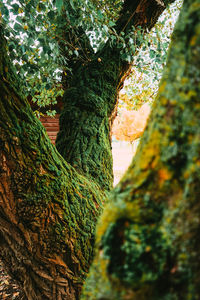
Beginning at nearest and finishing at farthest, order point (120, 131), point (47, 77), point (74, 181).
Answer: point (74, 181) < point (47, 77) < point (120, 131)

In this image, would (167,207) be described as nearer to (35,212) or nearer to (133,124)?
(35,212)

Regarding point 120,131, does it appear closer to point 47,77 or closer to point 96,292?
point 47,77

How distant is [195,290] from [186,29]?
61 cm

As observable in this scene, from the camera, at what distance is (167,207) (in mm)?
533

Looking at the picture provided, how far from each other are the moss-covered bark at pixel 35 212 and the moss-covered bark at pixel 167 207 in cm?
98

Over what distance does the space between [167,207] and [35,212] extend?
1139 mm

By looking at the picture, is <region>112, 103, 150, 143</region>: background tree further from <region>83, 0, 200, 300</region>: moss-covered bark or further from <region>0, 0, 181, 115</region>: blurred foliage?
<region>83, 0, 200, 300</region>: moss-covered bark

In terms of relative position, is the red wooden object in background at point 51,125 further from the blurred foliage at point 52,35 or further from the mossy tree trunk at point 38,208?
the mossy tree trunk at point 38,208

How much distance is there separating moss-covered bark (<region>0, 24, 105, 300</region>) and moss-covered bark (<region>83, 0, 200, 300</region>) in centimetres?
98

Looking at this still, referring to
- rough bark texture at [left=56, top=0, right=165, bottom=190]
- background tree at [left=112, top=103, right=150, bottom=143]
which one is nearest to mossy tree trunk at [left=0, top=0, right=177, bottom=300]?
rough bark texture at [left=56, top=0, right=165, bottom=190]

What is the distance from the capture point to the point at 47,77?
270cm

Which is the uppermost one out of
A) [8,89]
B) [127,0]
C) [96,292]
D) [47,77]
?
[127,0]

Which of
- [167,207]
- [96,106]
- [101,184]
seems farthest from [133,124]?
[167,207]

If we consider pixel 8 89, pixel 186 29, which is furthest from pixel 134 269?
pixel 8 89
